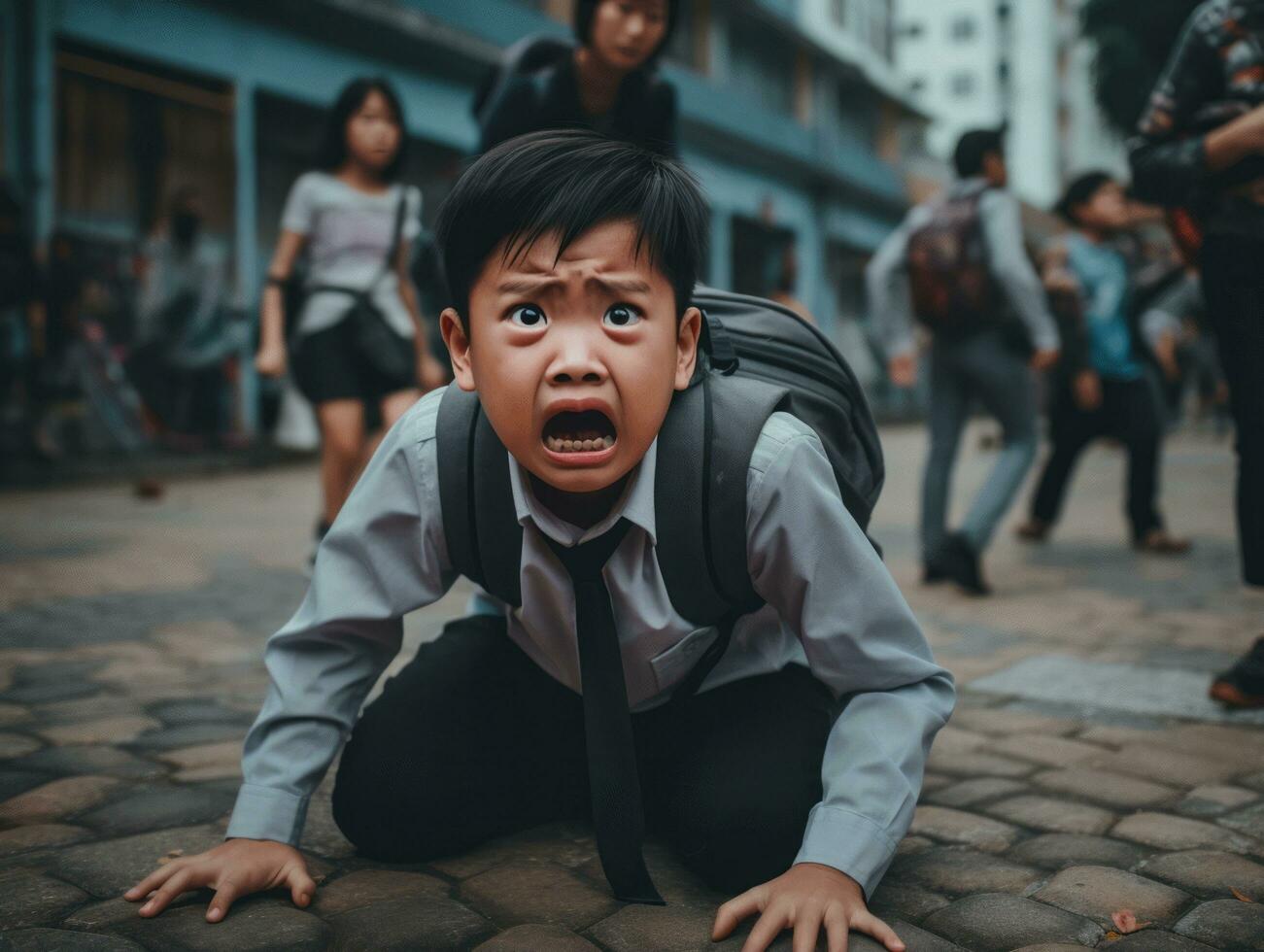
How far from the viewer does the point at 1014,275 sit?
5059 millimetres

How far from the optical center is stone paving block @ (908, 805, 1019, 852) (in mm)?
2201

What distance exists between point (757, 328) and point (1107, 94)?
27.1 meters

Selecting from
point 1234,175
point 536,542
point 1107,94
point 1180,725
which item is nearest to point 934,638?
point 1180,725

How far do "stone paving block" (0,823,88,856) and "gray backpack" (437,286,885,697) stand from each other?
87cm

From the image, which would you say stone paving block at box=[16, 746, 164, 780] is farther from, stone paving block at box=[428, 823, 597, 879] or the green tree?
the green tree

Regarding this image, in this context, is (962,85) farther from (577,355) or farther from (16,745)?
(577,355)

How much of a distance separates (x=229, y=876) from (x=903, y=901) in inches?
39.7

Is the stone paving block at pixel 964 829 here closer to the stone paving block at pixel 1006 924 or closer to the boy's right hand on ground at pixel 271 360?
the stone paving block at pixel 1006 924

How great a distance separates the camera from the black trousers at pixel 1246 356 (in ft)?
9.55

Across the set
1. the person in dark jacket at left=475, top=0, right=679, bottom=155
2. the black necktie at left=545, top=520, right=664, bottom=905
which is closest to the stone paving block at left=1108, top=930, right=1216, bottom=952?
the black necktie at left=545, top=520, right=664, bottom=905

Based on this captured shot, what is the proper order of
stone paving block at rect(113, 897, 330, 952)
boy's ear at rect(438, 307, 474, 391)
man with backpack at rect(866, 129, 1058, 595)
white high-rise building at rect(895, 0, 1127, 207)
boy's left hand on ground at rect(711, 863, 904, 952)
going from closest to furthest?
boy's left hand on ground at rect(711, 863, 904, 952) < stone paving block at rect(113, 897, 330, 952) < boy's ear at rect(438, 307, 474, 391) < man with backpack at rect(866, 129, 1058, 595) < white high-rise building at rect(895, 0, 1127, 207)

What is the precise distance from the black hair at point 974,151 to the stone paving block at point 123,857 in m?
4.29

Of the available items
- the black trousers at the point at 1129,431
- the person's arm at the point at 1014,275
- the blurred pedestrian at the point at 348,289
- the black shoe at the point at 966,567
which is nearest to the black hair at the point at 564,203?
the blurred pedestrian at the point at 348,289

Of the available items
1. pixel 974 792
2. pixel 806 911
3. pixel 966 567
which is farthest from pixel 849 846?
pixel 966 567
